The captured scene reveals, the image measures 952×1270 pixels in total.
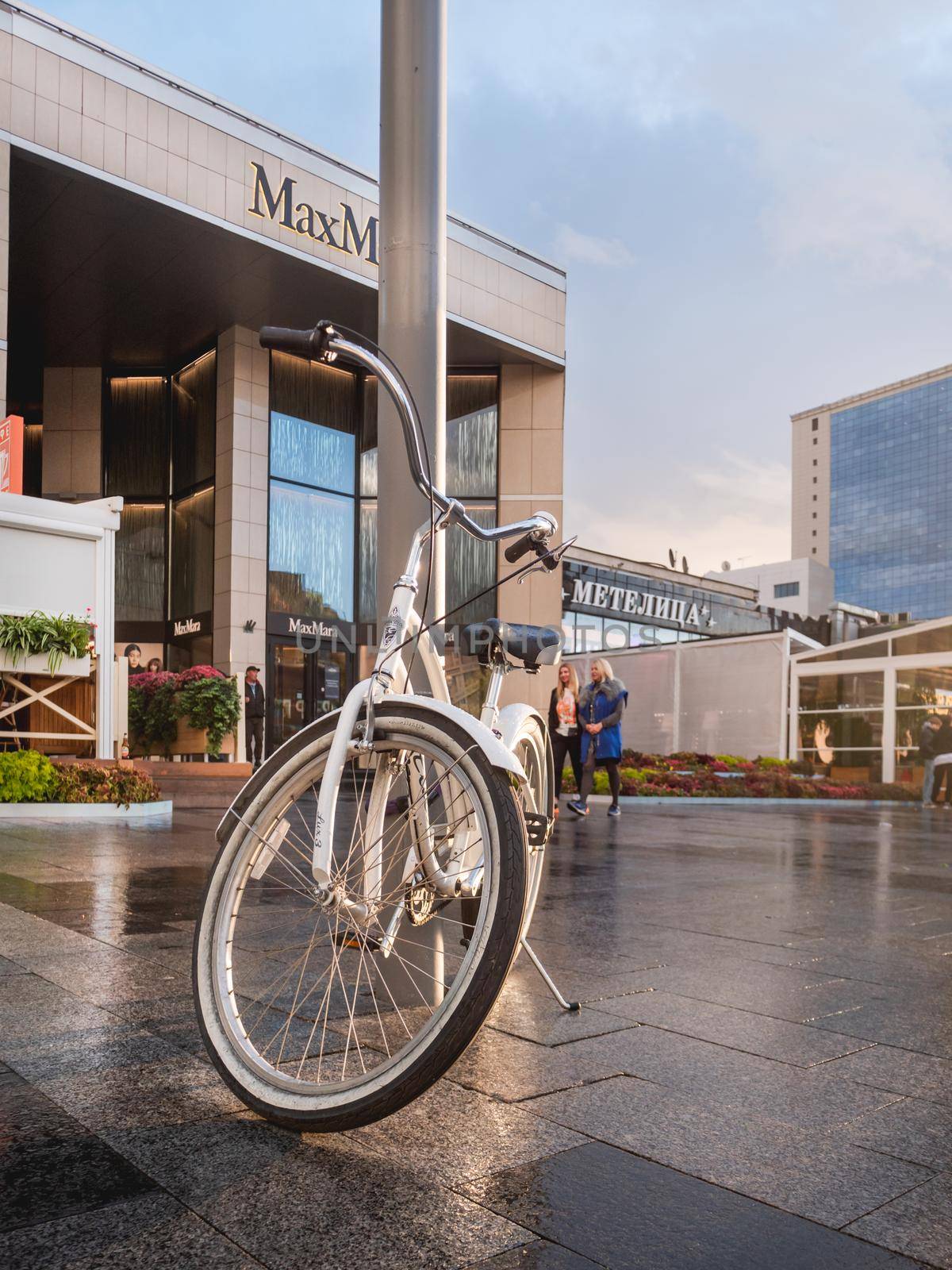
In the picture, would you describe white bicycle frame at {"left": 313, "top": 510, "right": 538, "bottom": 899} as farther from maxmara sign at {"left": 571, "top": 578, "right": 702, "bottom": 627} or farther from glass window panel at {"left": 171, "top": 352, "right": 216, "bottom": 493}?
maxmara sign at {"left": 571, "top": 578, "right": 702, "bottom": 627}

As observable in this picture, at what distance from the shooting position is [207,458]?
24891mm

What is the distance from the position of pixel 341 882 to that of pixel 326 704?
22484 mm

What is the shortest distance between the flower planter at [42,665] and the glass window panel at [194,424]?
1354 cm

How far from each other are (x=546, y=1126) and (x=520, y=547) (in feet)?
5.15

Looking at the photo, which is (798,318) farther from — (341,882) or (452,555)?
(341,882)

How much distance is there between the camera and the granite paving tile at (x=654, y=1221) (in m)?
1.74

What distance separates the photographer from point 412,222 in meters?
4.01

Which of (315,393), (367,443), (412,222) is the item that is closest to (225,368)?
(315,393)

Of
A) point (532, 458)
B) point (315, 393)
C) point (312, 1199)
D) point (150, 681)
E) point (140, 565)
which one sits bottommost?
point (312, 1199)

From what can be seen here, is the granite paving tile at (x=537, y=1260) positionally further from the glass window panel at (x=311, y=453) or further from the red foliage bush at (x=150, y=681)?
the glass window panel at (x=311, y=453)

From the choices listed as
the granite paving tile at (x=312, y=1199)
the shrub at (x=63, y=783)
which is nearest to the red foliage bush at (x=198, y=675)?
the shrub at (x=63, y=783)

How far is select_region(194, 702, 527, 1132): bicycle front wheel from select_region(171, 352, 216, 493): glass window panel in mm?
22861

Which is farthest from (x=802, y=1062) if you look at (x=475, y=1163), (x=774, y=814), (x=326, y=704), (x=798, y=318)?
(x=798, y=318)

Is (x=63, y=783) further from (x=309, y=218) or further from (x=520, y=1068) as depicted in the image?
(x=309, y=218)
